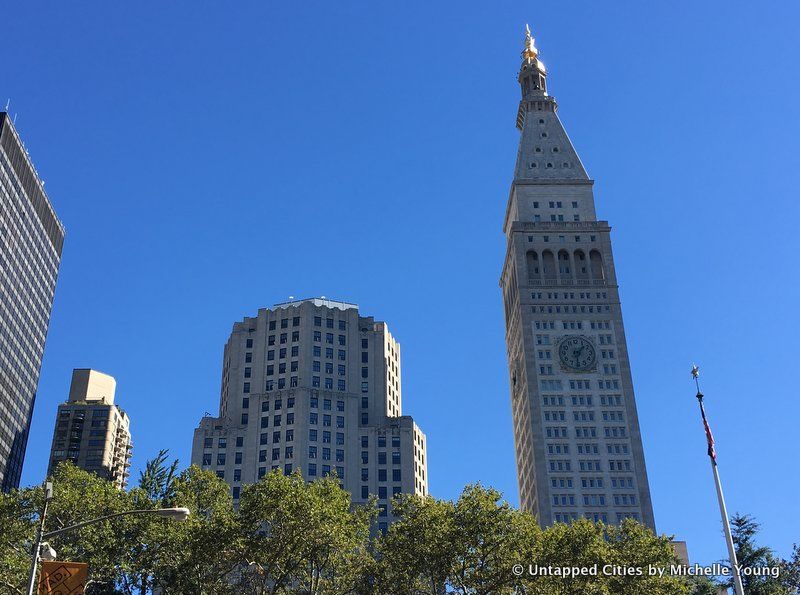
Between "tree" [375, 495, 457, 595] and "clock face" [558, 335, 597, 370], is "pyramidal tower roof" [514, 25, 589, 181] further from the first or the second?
"tree" [375, 495, 457, 595]

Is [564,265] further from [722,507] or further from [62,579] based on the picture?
[62,579]

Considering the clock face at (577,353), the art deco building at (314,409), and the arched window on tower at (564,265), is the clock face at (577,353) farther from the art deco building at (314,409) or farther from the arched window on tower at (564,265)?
the art deco building at (314,409)

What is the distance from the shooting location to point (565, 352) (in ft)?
472

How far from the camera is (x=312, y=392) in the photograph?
14038 centimetres

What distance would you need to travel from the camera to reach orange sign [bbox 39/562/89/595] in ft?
109

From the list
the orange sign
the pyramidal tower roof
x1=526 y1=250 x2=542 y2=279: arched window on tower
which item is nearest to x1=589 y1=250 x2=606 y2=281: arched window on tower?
x1=526 y1=250 x2=542 y2=279: arched window on tower

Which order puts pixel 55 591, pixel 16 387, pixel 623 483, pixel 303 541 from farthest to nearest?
pixel 16 387
pixel 623 483
pixel 303 541
pixel 55 591

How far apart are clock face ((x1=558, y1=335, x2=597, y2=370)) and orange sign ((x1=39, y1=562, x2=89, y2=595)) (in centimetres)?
11594

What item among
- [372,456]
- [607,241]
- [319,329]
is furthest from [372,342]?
[607,241]

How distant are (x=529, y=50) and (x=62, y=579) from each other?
174 meters

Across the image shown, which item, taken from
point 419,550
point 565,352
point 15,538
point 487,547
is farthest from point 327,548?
point 565,352

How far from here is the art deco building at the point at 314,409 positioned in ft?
444

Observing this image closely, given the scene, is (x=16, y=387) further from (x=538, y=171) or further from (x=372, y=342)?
(x=538, y=171)

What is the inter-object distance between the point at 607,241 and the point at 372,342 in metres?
44.9
